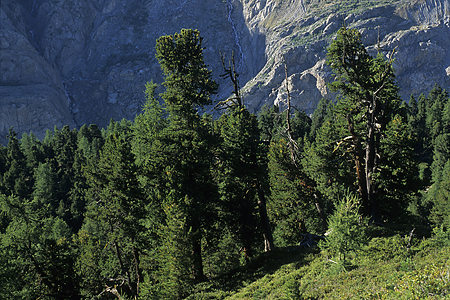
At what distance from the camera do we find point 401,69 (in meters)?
172

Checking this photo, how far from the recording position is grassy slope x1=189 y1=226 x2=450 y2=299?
33.3ft

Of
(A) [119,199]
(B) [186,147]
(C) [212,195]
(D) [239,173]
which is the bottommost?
(C) [212,195]

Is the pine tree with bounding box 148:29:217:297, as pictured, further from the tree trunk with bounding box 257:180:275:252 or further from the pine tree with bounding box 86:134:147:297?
the tree trunk with bounding box 257:180:275:252

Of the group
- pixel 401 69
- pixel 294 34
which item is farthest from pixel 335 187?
pixel 294 34

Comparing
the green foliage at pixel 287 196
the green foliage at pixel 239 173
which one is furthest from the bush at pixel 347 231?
the green foliage at pixel 287 196

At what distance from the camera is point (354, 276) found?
Result: 550 inches

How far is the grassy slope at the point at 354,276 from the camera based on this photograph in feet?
33.3

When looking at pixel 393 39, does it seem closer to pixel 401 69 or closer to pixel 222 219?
pixel 401 69

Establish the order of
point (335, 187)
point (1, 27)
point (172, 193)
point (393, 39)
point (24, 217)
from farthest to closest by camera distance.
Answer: point (1, 27)
point (393, 39)
point (335, 187)
point (24, 217)
point (172, 193)

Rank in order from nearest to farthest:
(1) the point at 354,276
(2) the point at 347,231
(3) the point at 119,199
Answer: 1. (1) the point at 354,276
2. (2) the point at 347,231
3. (3) the point at 119,199

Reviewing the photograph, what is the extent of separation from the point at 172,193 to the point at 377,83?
51.9 feet

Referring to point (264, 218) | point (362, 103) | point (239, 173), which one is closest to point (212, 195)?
point (239, 173)

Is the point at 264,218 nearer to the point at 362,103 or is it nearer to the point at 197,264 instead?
the point at 197,264

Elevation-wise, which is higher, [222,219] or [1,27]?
[1,27]
